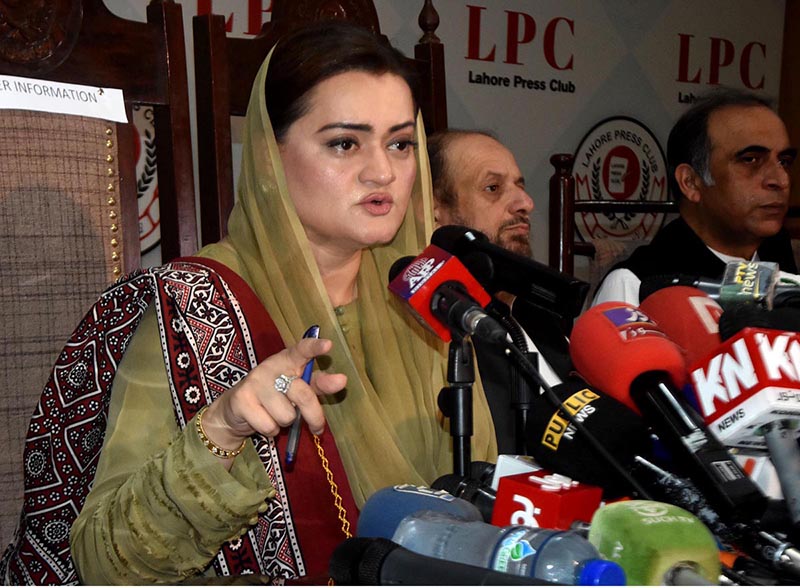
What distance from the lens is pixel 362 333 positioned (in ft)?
4.94

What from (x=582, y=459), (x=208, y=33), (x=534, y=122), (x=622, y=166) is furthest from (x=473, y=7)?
(x=582, y=459)

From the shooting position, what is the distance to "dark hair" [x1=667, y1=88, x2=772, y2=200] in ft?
9.23

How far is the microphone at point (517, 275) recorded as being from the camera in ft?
2.95

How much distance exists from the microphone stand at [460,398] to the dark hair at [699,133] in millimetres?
1998

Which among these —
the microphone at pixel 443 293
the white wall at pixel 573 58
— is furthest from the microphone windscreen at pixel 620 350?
the white wall at pixel 573 58

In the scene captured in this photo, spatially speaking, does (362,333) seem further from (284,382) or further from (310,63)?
(284,382)

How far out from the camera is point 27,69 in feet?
4.91

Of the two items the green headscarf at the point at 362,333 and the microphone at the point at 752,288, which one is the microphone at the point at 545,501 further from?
the green headscarf at the point at 362,333

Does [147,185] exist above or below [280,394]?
above

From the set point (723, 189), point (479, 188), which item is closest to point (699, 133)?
point (723, 189)

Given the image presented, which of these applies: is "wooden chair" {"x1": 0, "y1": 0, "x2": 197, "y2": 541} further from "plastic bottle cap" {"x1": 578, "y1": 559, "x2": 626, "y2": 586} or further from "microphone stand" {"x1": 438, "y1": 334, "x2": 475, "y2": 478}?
"plastic bottle cap" {"x1": 578, "y1": 559, "x2": 626, "y2": 586}

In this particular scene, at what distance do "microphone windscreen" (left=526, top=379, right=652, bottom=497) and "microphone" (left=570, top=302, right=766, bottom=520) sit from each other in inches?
0.8

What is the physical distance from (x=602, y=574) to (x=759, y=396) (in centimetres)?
23

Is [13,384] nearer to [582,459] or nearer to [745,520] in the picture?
[582,459]
